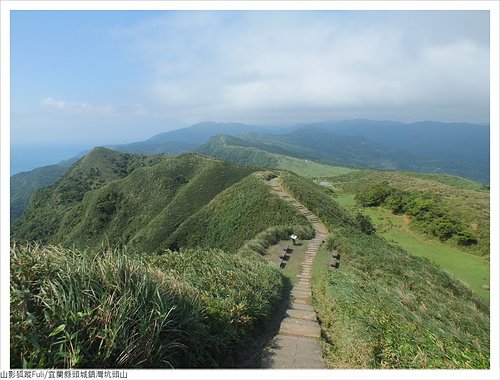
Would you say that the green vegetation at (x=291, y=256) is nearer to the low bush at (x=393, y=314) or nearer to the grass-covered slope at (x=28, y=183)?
the low bush at (x=393, y=314)

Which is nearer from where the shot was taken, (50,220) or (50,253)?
(50,253)

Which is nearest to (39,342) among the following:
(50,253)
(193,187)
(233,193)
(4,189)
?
(50,253)

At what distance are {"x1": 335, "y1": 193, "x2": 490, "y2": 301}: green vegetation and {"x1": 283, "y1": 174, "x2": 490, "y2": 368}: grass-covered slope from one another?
2.86 meters

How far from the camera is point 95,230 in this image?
42.1 metres

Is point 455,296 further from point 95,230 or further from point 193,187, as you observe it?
point 95,230

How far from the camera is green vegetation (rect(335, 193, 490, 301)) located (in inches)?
568

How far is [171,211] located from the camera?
35.5 metres

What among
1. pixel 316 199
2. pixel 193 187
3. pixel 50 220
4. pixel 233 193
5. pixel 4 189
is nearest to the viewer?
pixel 4 189

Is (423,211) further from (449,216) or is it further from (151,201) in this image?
(151,201)

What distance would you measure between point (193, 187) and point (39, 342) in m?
36.7

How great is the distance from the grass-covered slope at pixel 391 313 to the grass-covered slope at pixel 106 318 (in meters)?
2.15

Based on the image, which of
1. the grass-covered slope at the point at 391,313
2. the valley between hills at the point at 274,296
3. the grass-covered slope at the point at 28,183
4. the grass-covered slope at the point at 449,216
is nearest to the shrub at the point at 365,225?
the valley between hills at the point at 274,296

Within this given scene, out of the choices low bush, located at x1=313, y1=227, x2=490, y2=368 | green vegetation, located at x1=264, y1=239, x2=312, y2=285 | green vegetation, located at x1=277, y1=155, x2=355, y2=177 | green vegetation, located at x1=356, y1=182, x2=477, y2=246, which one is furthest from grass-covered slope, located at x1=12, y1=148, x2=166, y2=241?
low bush, located at x1=313, y1=227, x2=490, y2=368

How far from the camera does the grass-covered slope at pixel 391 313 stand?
16.4ft
